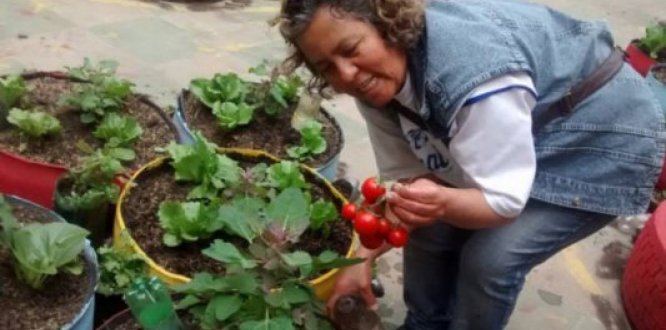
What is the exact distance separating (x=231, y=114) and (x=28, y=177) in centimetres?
59

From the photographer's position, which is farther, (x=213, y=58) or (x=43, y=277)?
(x=213, y=58)

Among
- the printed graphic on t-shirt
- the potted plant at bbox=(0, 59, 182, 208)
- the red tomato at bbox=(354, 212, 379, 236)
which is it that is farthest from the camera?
the potted plant at bbox=(0, 59, 182, 208)

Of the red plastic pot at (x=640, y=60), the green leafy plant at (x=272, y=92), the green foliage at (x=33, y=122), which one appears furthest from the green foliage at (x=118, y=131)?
the red plastic pot at (x=640, y=60)

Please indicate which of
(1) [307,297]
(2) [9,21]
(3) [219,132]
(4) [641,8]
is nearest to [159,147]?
(3) [219,132]

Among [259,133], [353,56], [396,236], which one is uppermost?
[353,56]

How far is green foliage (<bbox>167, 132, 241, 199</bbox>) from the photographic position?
6.63 ft

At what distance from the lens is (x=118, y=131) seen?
2262mm

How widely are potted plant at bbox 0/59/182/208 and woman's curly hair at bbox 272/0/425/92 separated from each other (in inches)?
36.5

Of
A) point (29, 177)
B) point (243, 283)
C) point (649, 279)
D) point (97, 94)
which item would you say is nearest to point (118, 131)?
point (97, 94)

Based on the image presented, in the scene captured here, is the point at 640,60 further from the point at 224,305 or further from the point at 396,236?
the point at 224,305

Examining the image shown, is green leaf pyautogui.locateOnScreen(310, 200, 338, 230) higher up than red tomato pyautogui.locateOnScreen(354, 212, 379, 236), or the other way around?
red tomato pyautogui.locateOnScreen(354, 212, 379, 236)

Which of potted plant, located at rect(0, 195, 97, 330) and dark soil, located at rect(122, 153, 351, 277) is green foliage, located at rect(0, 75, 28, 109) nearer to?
dark soil, located at rect(122, 153, 351, 277)

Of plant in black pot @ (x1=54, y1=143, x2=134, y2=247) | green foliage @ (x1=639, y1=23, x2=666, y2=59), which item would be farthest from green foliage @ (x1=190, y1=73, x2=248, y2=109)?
green foliage @ (x1=639, y1=23, x2=666, y2=59)

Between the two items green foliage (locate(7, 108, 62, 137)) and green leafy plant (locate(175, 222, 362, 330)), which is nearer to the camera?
green leafy plant (locate(175, 222, 362, 330))
